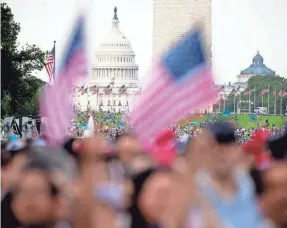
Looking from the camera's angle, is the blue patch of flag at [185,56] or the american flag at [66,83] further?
the blue patch of flag at [185,56]

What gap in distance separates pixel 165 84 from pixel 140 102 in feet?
1.62

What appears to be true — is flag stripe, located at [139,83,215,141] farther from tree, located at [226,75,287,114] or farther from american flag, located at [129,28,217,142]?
tree, located at [226,75,287,114]

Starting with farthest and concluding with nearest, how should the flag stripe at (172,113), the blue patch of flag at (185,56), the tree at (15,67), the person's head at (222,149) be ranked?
the tree at (15,67)
the blue patch of flag at (185,56)
the flag stripe at (172,113)
the person's head at (222,149)

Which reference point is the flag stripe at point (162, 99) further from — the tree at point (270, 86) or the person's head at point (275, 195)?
the tree at point (270, 86)

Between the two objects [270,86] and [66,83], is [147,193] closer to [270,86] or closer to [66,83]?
[66,83]

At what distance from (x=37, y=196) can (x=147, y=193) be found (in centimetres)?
53

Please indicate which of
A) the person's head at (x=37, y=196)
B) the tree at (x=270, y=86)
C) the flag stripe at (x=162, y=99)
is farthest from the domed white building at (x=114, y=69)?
the person's head at (x=37, y=196)

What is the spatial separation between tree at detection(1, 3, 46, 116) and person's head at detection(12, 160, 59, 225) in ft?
162

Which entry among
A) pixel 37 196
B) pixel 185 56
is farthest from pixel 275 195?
pixel 185 56

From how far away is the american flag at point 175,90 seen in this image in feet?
33.5

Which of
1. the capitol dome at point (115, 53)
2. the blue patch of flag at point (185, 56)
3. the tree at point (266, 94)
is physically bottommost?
the tree at point (266, 94)

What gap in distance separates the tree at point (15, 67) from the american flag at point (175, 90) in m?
44.5

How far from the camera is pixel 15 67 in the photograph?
60125 millimetres

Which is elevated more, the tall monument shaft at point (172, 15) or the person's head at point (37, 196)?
the tall monument shaft at point (172, 15)
